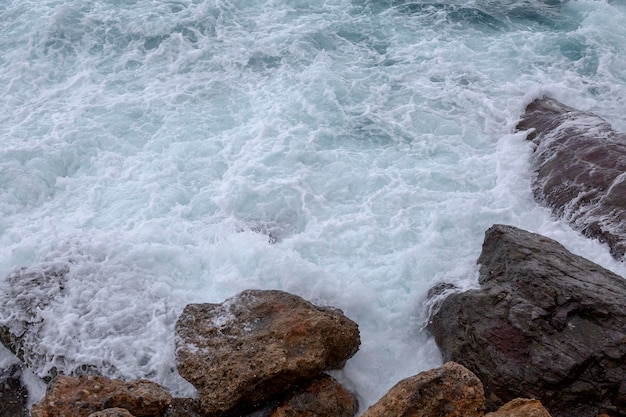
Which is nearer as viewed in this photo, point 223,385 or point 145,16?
point 223,385

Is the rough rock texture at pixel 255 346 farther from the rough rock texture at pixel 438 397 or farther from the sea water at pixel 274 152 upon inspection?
the rough rock texture at pixel 438 397

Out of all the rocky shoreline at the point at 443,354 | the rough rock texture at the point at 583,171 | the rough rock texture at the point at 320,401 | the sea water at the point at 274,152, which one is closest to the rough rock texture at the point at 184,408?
the rocky shoreline at the point at 443,354

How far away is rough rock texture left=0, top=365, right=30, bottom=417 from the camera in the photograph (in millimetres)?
6633

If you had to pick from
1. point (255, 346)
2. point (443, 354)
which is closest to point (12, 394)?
point (255, 346)

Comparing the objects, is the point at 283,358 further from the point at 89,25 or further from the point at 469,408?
the point at 89,25

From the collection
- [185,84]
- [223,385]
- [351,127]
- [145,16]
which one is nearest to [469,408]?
[223,385]

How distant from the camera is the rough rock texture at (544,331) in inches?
230

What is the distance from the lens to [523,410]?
507 cm

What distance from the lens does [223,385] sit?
6.19 m

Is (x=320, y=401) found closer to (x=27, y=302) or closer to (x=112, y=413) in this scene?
(x=112, y=413)

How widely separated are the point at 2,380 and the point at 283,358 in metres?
3.66

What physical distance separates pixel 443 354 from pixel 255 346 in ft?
7.75

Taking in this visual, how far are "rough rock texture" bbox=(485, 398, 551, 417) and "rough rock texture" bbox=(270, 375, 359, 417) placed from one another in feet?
5.80

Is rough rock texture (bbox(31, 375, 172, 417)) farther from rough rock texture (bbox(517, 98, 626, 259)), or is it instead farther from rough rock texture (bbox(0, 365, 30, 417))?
rough rock texture (bbox(517, 98, 626, 259))
